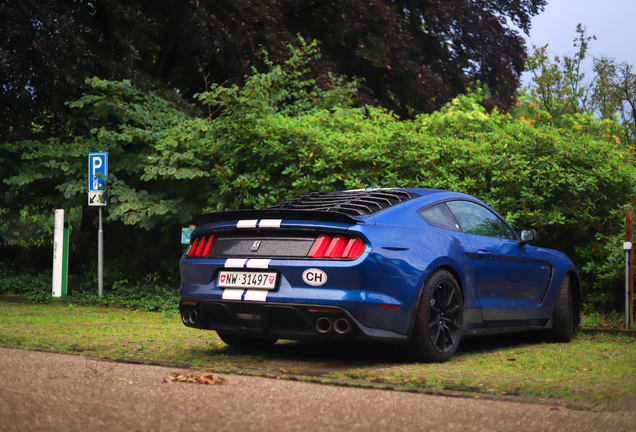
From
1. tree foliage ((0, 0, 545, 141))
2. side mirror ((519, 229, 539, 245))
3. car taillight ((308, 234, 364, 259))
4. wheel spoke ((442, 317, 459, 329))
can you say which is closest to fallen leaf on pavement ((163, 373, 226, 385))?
car taillight ((308, 234, 364, 259))

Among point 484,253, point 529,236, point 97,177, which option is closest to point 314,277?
point 484,253

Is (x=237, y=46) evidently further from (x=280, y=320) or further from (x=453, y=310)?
(x=280, y=320)

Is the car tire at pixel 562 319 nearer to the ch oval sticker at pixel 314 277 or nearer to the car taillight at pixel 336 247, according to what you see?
the car taillight at pixel 336 247

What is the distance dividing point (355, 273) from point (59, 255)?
7.97 m

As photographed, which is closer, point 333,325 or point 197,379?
point 197,379

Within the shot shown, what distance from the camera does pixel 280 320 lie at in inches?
201

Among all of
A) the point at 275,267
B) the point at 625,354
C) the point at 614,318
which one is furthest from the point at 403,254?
the point at 614,318

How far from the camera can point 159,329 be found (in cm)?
760

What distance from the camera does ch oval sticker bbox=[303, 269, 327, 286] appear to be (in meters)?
4.93

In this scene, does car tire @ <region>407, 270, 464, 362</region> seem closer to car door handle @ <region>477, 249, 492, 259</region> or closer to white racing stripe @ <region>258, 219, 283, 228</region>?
car door handle @ <region>477, 249, 492, 259</region>

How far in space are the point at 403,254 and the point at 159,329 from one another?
351 cm

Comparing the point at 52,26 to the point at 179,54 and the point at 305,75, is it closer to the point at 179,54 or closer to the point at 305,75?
the point at 179,54

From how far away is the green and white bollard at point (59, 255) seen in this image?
11469mm

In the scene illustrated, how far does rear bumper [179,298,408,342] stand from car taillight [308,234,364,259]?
1.26 ft
